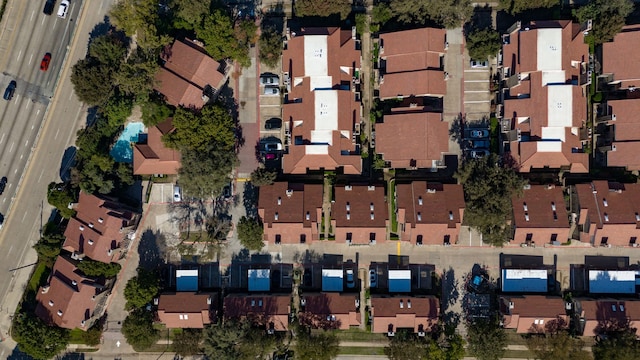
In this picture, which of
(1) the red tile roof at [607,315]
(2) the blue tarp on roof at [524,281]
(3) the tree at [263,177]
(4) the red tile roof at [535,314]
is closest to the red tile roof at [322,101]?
(3) the tree at [263,177]

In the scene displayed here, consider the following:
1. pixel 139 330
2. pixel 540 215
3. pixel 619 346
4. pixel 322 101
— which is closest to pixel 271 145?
pixel 322 101

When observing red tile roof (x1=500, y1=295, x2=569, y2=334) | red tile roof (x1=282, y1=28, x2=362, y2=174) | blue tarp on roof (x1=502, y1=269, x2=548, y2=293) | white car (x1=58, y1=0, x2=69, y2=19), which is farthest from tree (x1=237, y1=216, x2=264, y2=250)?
white car (x1=58, y1=0, x2=69, y2=19)

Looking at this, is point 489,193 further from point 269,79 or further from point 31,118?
point 31,118

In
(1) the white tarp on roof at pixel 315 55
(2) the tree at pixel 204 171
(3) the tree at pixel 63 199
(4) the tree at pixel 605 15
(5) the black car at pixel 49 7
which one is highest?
(4) the tree at pixel 605 15

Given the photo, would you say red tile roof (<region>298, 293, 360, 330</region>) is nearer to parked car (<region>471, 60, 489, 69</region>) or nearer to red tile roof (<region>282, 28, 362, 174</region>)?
red tile roof (<region>282, 28, 362, 174</region>)

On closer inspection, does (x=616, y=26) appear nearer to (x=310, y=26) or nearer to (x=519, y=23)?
(x=519, y=23)

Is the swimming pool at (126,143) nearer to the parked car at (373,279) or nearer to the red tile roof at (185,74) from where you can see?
the red tile roof at (185,74)
